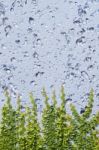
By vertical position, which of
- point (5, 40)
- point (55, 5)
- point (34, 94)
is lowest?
point (34, 94)

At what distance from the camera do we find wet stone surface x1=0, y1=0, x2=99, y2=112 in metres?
1.40

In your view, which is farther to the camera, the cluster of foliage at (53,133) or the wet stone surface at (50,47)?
the wet stone surface at (50,47)

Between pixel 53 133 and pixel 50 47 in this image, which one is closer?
pixel 53 133

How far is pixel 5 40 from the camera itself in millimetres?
1439

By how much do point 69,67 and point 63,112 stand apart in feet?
0.89

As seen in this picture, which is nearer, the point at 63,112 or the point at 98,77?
the point at 63,112

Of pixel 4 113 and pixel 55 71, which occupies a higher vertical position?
pixel 55 71

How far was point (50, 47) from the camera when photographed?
142cm

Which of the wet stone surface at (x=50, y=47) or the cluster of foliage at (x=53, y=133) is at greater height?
the wet stone surface at (x=50, y=47)

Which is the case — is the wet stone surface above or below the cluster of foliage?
above

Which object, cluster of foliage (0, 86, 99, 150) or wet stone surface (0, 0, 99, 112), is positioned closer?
cluster of foliage (0, 86, 99, 150)

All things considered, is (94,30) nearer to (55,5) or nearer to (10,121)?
(55,5)

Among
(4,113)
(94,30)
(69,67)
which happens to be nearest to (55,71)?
(69,67)

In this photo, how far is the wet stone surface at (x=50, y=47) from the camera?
140 cm
